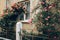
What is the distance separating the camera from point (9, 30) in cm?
1295

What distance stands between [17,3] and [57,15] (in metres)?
3.65

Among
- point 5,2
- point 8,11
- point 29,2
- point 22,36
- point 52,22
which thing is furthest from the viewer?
point 5,2

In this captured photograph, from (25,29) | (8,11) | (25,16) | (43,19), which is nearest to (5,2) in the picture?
(8,11)

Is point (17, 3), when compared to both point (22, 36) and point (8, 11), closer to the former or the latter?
point (8, 11)

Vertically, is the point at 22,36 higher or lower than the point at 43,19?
lower

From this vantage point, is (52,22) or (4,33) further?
(4,33)

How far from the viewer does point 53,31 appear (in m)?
9.16

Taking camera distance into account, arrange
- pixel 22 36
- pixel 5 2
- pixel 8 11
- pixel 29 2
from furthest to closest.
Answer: pixel 5 2 → pixel 8 11 → pixel 29 2 → pixel 22 36

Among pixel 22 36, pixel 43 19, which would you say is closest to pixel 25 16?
pixel 22 36

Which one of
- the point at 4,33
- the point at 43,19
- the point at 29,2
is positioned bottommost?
the point at 4,33

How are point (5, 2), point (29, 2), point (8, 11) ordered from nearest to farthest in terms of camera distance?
point (29, 2)
point (8, 11)
point (5, 2)

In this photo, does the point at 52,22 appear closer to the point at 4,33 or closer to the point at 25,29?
the point at 25,29

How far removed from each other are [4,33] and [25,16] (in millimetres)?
1522

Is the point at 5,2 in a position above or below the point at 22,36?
above
